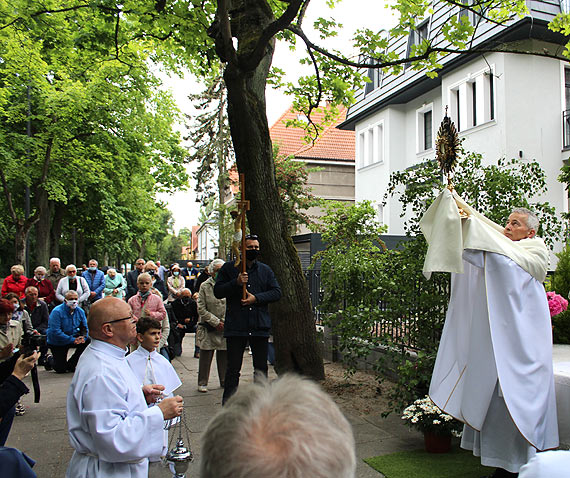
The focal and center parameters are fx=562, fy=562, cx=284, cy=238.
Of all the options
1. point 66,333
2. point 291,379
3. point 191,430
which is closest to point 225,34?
point 191,430

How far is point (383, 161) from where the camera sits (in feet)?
80.8

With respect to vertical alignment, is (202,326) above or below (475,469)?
above

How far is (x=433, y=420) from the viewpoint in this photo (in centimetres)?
549

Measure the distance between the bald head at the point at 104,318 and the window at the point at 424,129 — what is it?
69.4ft

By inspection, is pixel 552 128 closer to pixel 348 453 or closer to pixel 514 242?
pixel 514 242

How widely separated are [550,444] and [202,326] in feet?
17.9

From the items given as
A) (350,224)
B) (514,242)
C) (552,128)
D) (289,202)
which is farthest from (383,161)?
(514,242)

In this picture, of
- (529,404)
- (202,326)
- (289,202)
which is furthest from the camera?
(289,202)

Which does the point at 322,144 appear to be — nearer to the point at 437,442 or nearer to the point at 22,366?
the point at 437,442

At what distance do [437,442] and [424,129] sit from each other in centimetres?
1939

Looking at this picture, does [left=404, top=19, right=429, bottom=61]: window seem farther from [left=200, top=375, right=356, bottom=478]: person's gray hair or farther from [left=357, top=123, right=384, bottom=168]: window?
[left=200, top=375, right=356, bottom=478]: person's gray hair

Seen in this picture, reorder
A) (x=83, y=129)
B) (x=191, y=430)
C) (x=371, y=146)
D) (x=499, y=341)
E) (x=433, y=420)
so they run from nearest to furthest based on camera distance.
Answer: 1. (x=499, y=341)
2. (x=433, y=420)
3. (x=191, y=430)
4. (x=83, y=129)
5. (x=371, y=146)

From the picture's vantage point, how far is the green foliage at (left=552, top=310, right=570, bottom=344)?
23.4 feet

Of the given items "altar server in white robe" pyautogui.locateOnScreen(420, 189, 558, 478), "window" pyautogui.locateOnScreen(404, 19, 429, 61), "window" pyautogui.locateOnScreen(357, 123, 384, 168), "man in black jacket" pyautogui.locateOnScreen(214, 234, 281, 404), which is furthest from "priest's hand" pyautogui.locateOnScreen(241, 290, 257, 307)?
"window" pyautogui.locateOnScreen(357, 123, 384, 168)
